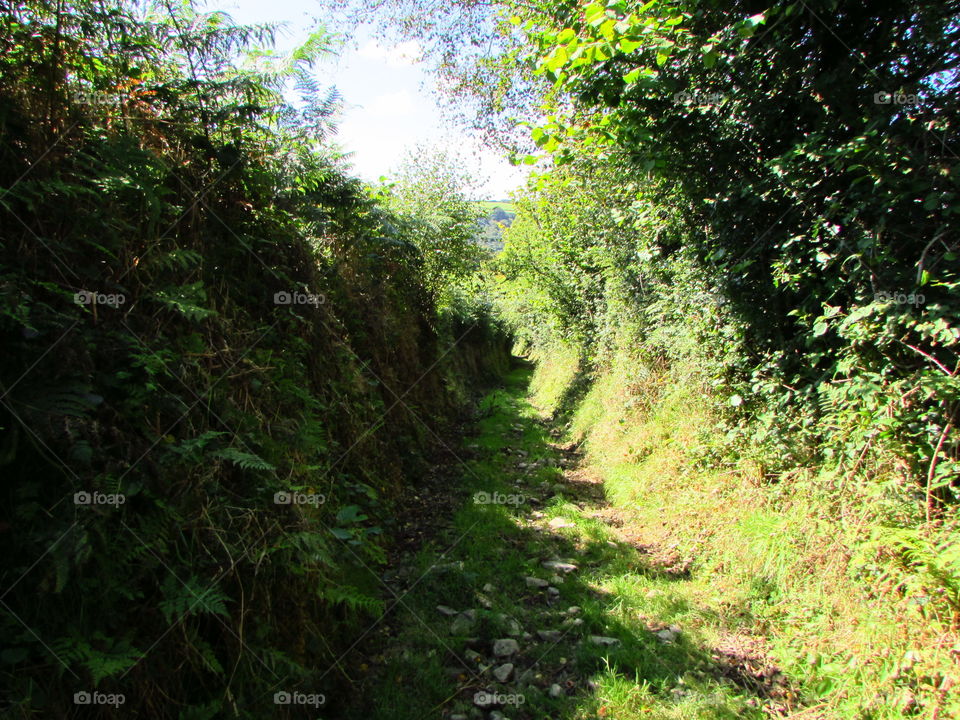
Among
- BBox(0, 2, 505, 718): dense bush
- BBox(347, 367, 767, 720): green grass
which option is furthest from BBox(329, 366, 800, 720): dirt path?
BBox(0, 2, 505, 718): dense bush

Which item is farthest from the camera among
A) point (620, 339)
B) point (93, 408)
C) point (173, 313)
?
point (620, 339)

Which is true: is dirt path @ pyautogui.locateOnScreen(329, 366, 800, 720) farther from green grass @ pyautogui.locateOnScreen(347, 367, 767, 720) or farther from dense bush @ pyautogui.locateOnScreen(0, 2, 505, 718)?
dense bush @ pyautogui.locateOnScreen(0, 2, 505, 718)

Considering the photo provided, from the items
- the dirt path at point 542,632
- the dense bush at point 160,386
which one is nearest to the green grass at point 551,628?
the dirt path at point 542,632

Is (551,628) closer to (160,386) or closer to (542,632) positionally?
(542,632)

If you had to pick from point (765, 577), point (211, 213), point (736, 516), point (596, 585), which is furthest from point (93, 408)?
point (736, 516)

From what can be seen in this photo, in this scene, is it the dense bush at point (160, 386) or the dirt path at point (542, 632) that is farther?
the dirt path at point (542, 632)

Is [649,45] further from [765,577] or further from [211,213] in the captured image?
[765,577]

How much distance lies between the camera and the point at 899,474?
3672 mm

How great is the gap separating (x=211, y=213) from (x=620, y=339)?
7.60 metres

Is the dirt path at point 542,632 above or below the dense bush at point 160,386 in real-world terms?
below

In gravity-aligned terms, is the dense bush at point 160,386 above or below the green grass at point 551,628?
above

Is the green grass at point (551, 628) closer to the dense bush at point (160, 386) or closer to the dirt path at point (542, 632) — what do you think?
the dirt path at point (542, 632)

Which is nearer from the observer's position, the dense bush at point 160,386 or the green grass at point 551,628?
the dense bush at point 160,386

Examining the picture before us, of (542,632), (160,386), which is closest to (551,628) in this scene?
(542,632)
